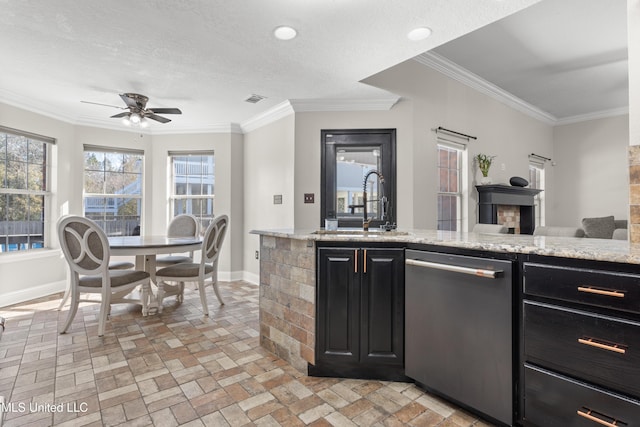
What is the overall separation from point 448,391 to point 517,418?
1.10 ft

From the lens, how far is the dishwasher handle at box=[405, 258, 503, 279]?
153 centimetres

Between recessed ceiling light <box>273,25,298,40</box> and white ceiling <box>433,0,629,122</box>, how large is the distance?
2.22m

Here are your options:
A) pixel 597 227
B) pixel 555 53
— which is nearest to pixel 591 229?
pixel 597 227

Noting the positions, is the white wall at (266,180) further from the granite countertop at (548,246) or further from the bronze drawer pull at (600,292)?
the bronze drawer pull at (600,292)

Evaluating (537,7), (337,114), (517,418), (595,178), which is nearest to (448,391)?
(517,418)

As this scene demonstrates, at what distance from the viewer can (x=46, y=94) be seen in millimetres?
3768

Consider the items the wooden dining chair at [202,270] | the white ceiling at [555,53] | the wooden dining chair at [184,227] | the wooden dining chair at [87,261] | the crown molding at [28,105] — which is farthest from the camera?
the wooden dining chair at [184,227]

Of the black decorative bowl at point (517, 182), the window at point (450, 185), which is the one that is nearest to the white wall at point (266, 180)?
the window at point (450, 185)

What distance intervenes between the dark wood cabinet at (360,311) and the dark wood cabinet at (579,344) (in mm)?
689

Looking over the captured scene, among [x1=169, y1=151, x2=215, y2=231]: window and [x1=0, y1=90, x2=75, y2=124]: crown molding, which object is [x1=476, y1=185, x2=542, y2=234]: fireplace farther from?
[x1=0, y1=90, x2=75, y2=124]: crown molding

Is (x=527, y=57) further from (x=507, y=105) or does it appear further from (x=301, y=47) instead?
(x=301, y=47)

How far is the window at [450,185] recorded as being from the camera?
14.7 feet

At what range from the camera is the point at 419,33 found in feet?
8.00
